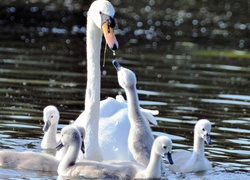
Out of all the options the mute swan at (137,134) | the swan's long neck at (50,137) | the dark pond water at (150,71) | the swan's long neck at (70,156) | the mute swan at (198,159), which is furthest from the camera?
the dark pond water at (150,71)

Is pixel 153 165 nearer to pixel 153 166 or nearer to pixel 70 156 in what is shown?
pixel 153 166

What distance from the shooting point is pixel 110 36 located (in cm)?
1126

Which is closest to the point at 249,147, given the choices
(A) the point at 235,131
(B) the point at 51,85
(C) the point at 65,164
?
(A) the point at 235,131

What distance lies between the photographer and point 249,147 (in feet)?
44.5

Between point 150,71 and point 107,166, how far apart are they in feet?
34.3

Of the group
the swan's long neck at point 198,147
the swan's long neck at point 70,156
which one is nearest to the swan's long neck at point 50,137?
the swan's long neck at point 70,156

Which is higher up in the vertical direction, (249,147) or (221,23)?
(221,23)

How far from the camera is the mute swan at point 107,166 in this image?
10781 mm

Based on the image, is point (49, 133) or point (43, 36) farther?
point (43, 36)

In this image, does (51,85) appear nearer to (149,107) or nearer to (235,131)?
(149,107)

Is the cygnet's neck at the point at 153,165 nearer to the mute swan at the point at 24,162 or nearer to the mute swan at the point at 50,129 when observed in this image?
the mute swan at the point at 24,162

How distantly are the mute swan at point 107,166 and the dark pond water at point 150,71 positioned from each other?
335mm

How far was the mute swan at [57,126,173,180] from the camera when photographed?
10.8 meters

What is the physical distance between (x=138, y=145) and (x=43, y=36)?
1599cm
